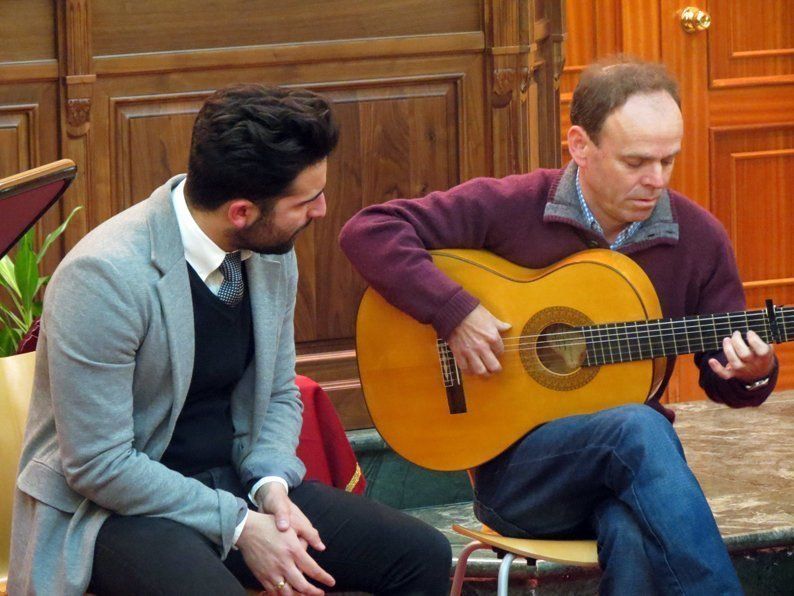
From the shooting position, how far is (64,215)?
3793 mm

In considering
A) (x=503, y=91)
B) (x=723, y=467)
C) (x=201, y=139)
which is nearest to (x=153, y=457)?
(x=201, y=139)

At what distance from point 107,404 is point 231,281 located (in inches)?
14.2

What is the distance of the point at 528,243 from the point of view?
2924 mm

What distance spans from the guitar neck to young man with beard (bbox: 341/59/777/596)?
0.04 metres

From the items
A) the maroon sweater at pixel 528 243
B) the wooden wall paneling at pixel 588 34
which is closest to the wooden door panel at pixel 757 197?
the wooden wall paneling at pixel 588 34

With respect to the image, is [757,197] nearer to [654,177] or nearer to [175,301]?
[654,177]

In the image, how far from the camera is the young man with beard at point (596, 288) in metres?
2.59

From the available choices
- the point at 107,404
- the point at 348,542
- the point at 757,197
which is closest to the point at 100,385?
the point at 107,404

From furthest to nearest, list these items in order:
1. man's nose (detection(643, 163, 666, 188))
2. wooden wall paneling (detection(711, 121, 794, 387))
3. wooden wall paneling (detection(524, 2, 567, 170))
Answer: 1. wooden wall paneling (detection(711, 121, 794, 387))
2. wooden wall paneling (detection(524, 2, 567, 170))
3. man's nose (detection(643, 163, 666, 188))

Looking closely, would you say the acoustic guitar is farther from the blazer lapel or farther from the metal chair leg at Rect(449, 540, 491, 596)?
the blazer lapel

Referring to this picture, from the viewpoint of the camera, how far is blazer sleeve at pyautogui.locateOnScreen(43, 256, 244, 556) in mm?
2268

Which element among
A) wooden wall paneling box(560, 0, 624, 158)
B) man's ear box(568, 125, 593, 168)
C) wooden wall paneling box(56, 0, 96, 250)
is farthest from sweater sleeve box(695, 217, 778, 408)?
wooden wall paneling box(560, 0, 624, 158)

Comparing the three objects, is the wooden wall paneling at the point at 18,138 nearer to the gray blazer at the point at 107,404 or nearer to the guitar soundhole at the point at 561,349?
the gray blazer at the point at 107,404

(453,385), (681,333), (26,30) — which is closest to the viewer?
(681,333)
